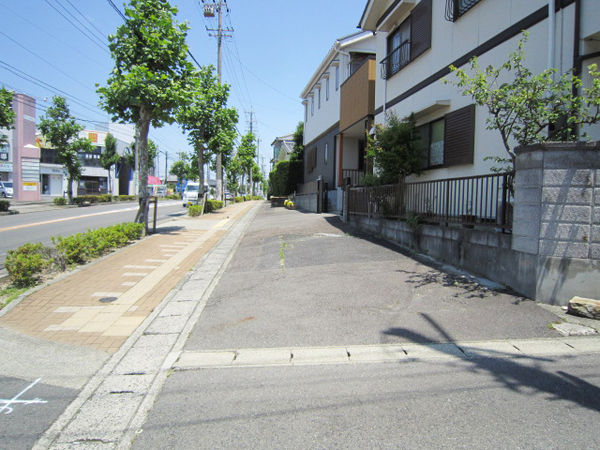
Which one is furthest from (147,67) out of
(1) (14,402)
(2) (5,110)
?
(2) (5,110)

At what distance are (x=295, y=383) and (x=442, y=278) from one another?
12.9 ft

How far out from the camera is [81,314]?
5.33m

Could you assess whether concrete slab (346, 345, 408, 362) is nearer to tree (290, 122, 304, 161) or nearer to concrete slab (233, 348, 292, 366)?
concrete slab (233, 348, 292, 366)

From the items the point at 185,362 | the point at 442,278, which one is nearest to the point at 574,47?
→ the point at 442,278

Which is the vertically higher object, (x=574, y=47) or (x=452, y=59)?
(x=452, y=59)

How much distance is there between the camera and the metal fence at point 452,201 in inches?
252

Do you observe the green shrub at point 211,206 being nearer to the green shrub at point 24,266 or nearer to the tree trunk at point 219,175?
the tree trunk at point 219,175

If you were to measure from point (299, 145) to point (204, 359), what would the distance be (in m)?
28.2

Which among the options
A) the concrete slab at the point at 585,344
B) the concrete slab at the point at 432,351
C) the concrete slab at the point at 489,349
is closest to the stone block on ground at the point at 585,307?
the concrete slab at the point at 585,344

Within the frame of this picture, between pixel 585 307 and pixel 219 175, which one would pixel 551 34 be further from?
pixel 219 175

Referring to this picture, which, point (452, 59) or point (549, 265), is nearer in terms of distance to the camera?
point (549, 265)

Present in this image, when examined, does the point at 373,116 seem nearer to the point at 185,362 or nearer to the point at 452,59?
the point at 452,59

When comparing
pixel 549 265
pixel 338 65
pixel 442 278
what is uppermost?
pixel 338 65

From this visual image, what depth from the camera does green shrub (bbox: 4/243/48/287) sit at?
6316 mm
